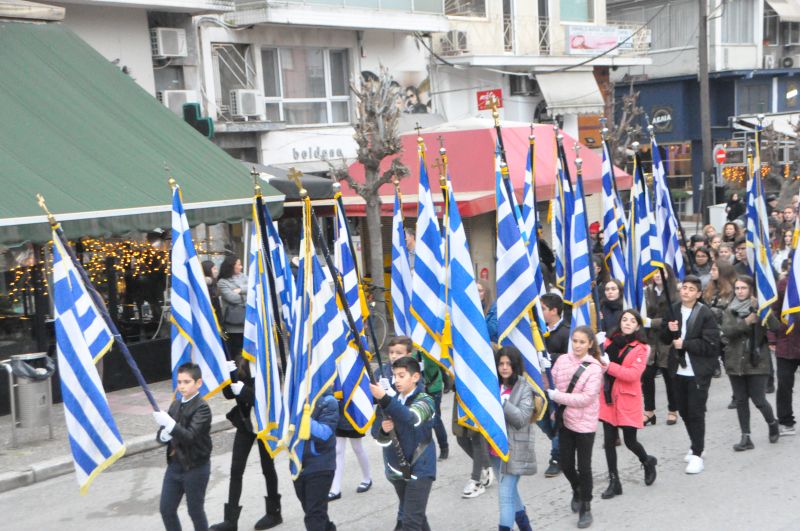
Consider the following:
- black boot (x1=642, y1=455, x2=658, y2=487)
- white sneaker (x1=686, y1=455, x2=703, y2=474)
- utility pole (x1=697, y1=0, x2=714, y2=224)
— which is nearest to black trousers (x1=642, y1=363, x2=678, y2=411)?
white sneaker (x1=686, y1=455, x2=703, y2=474)

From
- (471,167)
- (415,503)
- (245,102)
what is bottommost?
(415,503)

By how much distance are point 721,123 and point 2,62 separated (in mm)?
30311

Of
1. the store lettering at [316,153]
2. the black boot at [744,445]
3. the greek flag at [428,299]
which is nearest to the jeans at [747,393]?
the black boot at [744,445]

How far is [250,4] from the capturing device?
18.7m

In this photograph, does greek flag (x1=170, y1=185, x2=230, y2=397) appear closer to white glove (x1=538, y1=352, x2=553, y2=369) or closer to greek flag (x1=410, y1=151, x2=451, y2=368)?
greek flag (x1=410, y1=151, x2=451, y2=368)

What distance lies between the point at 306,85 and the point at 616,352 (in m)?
13.4

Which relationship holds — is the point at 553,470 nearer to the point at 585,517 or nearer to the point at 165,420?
the point at 585,517

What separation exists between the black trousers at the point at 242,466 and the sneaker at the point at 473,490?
171 centimetres

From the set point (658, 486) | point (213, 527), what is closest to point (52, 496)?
point (213, 527)

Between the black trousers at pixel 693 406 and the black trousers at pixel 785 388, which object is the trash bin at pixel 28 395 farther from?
the black trousers at pixel 785 388

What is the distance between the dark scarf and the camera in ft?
27.7

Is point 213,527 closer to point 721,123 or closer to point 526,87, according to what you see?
point 526,87

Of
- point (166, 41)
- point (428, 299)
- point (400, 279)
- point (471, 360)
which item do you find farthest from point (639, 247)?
point (166, 41)

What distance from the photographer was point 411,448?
684cm
